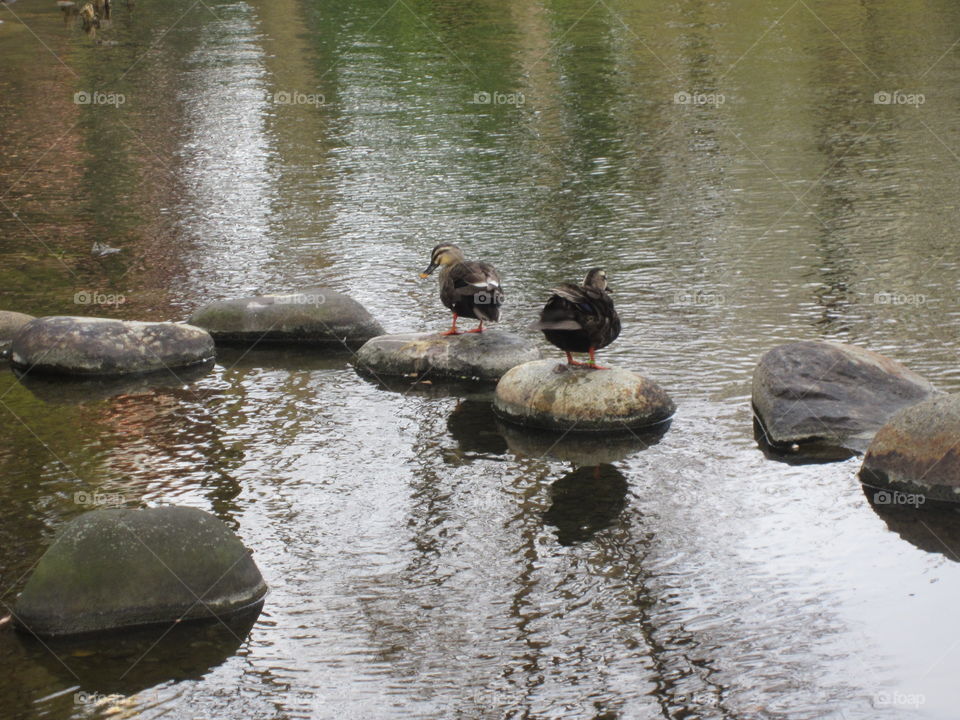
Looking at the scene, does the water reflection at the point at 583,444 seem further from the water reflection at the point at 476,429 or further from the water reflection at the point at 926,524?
the water reflection at the point at 926,524

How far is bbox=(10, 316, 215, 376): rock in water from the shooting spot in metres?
11.0

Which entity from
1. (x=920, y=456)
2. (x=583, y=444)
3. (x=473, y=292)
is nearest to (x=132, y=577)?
(x=583, y=444)

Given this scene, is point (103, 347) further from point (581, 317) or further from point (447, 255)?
point (581, 317)

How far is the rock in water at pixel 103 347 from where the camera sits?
431 inches

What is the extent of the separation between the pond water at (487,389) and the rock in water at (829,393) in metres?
0.34

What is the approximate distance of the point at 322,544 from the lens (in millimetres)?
7797

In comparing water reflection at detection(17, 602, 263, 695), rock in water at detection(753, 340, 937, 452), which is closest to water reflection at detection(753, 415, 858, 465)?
rock in water at detection(753, 340, 937, 452)

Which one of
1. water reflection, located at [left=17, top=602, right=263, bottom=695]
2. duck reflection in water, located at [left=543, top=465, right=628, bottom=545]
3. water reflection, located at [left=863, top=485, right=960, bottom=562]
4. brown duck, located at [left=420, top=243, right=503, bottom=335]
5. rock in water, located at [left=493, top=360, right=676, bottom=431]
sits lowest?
water reflection, located at [left=17, top=602, right=263, bottom=695]

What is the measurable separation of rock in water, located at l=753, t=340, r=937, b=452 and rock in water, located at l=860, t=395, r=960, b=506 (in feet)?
2.06

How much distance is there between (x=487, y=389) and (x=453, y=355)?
0.44 meters

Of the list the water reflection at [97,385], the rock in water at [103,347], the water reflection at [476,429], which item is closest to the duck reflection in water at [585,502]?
the water reflection at [476,429]

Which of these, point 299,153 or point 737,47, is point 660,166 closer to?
point 299,153

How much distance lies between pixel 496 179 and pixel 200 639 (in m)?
11.6

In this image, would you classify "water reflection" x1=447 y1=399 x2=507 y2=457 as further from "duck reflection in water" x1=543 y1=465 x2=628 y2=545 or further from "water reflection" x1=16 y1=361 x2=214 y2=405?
"water reflection" x1=16 y1=361 x2=214 y2=405
